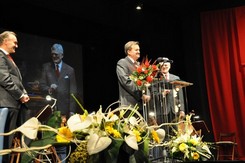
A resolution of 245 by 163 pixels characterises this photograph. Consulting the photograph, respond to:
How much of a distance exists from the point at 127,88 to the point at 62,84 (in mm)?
2392

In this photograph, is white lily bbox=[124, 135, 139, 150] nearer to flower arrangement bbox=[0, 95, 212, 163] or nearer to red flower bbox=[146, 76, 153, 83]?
flower arrangement bbox=[0, 95, 212, 163]

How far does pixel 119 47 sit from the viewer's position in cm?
704

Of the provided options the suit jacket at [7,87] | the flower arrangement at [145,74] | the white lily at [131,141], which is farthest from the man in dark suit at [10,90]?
the white lily at [131,141]

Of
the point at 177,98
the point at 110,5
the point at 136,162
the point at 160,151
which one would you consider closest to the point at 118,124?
the point at 136,162

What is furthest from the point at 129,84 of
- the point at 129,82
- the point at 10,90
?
the point at 10,90

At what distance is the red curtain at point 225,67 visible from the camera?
6.53 m

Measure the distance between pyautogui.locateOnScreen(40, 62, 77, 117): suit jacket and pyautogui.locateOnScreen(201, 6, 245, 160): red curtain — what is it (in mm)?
2583

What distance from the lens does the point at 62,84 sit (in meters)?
6.01

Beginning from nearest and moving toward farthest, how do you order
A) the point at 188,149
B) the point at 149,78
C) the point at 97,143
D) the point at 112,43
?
the point at 97,143 → the point at 188,149 → the point at 149,78 → the point at 112,43

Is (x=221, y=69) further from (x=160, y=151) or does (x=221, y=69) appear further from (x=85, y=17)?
(x=160, y=151)

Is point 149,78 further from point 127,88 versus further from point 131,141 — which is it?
point 131,141

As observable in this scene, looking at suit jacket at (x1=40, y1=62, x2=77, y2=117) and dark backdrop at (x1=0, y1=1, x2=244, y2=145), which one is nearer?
suit jacket at (x1=40, y1=62, x2=77, y2=117)

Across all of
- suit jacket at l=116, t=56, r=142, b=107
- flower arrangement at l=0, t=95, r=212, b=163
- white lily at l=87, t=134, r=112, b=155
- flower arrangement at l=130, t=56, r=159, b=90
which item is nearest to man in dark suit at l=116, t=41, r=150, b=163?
suit jacket at l=116, t=56, r=142, b=107

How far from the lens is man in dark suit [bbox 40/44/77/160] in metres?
5.78
